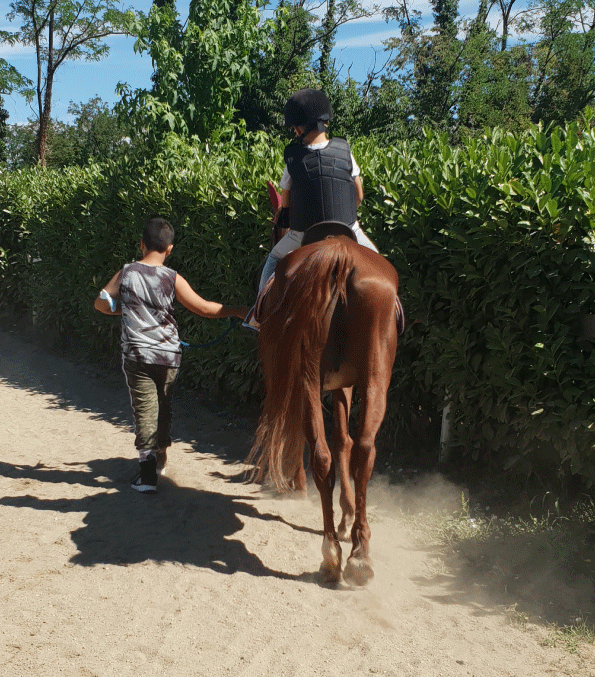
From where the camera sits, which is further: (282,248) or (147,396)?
(147,396)

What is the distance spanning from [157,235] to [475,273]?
2373mm

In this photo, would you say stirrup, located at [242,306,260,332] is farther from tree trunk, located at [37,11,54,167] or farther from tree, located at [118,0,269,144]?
tree trunk, located at [37,11,54,167]

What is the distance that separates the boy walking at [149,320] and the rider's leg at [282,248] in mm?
678

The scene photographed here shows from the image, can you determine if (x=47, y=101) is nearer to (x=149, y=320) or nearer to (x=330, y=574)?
(x=149, y=320)

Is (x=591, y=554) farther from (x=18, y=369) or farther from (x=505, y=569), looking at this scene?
(x=18, y=369)

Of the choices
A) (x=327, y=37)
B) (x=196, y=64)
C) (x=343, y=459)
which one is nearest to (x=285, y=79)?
(x=327, y=37)

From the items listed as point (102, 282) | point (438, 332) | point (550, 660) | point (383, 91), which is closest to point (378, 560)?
point (550, 660)

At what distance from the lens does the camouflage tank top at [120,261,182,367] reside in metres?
5.23

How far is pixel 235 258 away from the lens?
7125 millimetres

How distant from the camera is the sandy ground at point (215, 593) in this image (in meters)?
3.32

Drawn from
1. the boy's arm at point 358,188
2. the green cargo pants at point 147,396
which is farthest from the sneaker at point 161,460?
the boy's arm at point 358,188

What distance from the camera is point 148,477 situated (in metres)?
5.46

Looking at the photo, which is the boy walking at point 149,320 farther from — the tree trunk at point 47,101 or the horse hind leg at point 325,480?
the tree trunk at point 47,101

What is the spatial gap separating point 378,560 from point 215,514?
1.32 m
